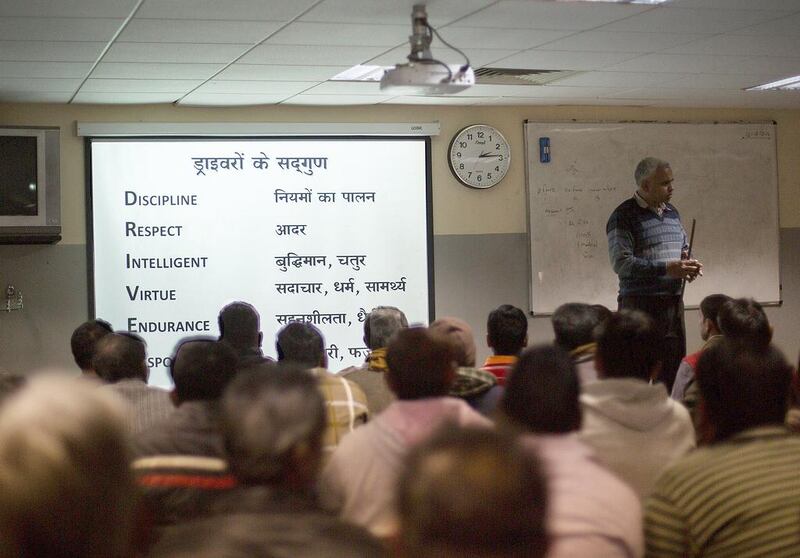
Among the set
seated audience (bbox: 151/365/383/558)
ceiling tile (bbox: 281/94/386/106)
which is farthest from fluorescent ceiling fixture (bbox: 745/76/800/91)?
seated audience (bbox: 151/365/383/558)

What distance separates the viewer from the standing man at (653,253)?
16.4 feet

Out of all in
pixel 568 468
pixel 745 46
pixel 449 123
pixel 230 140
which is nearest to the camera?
pixel 568 468

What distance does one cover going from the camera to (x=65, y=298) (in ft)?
21.4

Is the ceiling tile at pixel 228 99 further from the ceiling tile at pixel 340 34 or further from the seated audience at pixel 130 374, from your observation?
the seated audience at pixel 130 374

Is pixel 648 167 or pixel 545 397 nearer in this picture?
pixel 545 397

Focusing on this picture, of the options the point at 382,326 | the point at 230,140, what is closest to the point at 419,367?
the point at 382,326

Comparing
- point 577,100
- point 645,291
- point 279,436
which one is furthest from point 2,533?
point 577,100

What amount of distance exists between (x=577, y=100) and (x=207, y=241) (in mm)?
2795

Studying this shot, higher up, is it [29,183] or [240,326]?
[29,183]

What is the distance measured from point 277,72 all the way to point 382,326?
1856mm

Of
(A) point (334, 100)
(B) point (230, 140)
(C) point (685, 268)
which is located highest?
(A) point (334, 100)

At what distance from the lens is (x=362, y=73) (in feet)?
19.3

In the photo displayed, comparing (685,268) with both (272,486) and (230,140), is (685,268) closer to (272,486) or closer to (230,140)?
(230,140)

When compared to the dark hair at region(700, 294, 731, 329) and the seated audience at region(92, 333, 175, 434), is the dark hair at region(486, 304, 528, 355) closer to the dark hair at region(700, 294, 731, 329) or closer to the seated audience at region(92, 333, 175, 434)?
the dark hair at region(700, 294, 731, 329)
